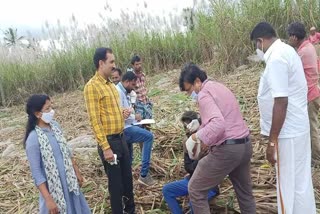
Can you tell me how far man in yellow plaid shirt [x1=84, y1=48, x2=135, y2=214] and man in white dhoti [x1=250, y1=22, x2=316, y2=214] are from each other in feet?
4.10

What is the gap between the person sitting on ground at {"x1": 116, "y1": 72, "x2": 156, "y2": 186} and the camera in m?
4.09

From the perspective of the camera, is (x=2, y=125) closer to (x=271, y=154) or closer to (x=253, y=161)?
(x=253, y=161)

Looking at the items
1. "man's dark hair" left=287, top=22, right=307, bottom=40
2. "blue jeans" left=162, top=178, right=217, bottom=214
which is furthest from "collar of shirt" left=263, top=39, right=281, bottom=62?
"man's dark hair" left=287, top=22, right=307, bottom=40

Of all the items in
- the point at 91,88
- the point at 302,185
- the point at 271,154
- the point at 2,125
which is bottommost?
the point at 2,125

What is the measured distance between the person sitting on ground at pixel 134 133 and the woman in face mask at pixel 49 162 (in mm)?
1016

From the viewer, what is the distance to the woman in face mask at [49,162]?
291 cm

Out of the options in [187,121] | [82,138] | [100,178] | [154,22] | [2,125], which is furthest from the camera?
[154,22]

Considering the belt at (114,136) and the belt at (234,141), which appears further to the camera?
the belt at (114,136)

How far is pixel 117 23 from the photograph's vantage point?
1030 cm

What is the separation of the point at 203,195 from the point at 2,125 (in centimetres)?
636

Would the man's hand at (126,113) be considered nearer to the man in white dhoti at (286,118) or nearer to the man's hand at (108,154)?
the man's hand at (108,154)

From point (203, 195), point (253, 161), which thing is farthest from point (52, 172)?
point (253, 161)

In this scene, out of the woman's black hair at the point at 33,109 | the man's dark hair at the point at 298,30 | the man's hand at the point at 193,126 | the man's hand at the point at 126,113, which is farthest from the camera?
the man's dark hair at the point at 298,30

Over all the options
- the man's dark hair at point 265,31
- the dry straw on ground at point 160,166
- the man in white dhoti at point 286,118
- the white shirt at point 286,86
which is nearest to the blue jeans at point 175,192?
the dry straw on ground at point 160,166
